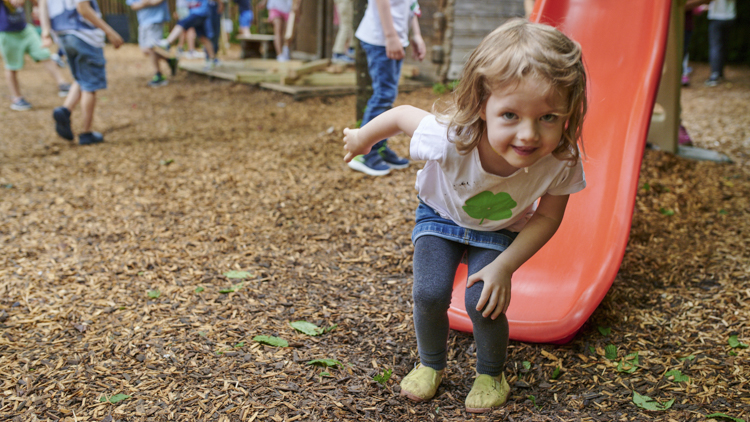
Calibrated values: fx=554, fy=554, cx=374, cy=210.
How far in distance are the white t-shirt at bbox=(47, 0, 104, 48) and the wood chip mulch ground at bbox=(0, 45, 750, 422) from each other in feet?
3.64

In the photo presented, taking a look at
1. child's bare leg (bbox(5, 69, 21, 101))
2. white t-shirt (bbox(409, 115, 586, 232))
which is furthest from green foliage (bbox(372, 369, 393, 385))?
child's bare leg (bbox(5, 69, 21, 101))

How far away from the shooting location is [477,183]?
5.56 ft

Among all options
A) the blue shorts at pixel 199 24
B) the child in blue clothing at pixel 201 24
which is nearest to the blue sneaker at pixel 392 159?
the child in blue clothing at pixel 201 24

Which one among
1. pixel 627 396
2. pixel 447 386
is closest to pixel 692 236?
pixel 627 396

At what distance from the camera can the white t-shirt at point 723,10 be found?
8.51m

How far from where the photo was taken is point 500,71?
1438mm

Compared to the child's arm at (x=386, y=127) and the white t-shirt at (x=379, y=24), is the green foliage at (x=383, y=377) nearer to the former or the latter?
the child's arm at (x=386, y=127)

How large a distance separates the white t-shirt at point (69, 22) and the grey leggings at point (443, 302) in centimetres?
436

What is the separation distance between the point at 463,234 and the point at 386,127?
0.43 m

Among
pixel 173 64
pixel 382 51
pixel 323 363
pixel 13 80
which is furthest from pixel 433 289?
pixel 173 64

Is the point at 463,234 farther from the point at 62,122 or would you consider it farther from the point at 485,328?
the point at 62,122

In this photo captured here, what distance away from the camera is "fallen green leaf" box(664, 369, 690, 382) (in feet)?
6.61

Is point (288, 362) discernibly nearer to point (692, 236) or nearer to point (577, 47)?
point (577, 47)

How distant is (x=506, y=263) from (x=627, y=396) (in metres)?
0.76
